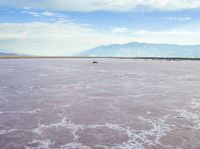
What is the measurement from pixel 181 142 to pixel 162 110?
7.28 metres

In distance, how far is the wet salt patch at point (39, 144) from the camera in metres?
11.8

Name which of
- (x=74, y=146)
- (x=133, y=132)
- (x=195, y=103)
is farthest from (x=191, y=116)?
(x=74, y=146)

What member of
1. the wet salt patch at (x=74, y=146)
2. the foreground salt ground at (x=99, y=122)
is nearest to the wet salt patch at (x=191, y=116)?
the foreground salt ground at (x=99, y=122)

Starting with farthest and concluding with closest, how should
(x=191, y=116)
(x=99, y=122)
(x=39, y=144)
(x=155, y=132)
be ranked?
(x=191, y=116) < (x=99, y=122) < (x=155, y=132) < (x=39, y=144)

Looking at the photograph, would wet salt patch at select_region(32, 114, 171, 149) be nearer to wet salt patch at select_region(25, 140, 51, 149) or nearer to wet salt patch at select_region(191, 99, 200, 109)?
wet salt patch at select_region(25, 140, 51, 149)

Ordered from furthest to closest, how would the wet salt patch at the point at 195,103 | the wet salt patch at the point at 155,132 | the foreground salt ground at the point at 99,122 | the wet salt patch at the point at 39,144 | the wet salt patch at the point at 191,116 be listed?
the wet salt patch at the point at 195,103 < the wet salt patch at the point at 191,116 < the wet salt patch at the point at 155,132 < the foreground salt ground at the point at 99,122 < the wet salt patch at the point at 39,144

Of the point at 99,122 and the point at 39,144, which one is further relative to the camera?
the point at 99,122

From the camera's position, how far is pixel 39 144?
12211 millimetres

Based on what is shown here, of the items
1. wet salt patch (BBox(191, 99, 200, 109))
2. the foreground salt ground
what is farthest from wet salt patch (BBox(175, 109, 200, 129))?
wet salt patch (BBox(191, 99, 200, 109))

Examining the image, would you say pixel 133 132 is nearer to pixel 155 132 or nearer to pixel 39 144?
pixel 155 132

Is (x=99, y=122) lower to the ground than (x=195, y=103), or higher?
lower

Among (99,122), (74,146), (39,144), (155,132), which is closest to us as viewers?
(74,146)

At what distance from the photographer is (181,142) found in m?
12.3

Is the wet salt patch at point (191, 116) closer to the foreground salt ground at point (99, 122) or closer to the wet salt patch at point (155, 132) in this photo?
the foreground salt ground at point (99, 122)
